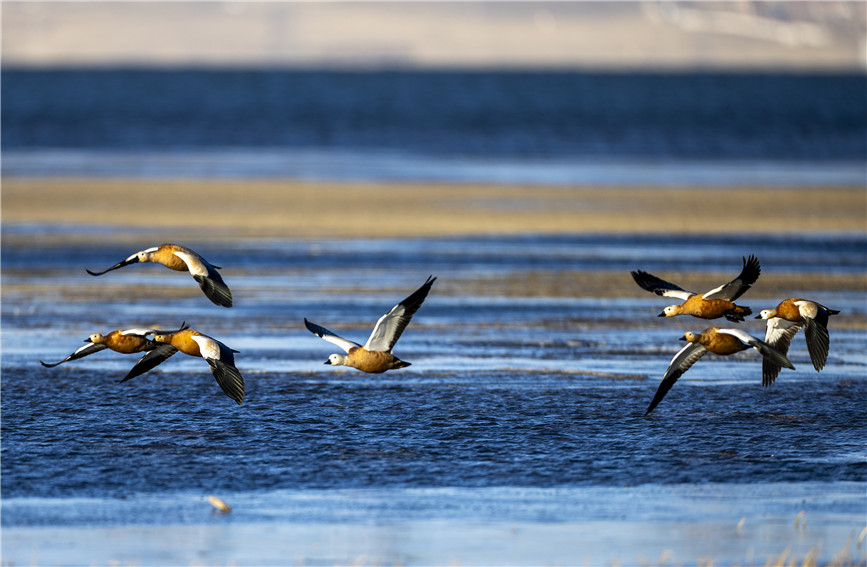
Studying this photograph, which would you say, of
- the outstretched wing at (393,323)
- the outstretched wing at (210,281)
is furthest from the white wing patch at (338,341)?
the outstretched wing at (210,281)

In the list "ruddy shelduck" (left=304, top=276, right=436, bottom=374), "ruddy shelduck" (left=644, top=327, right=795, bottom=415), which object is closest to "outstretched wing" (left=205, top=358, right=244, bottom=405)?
"ruddy shelduck" (left=304, top=276, right=436, bottom=374)

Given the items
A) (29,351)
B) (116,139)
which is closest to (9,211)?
(29,351)

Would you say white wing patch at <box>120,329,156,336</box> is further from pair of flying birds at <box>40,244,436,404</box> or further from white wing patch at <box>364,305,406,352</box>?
white wing patch at <box>364,305,406,352</box>

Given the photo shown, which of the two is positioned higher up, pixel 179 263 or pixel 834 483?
pixel 179 263

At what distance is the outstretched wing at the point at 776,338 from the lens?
12781 millimetres

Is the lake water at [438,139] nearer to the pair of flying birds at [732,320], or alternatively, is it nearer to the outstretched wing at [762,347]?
the pair of flying birds at [732,320]

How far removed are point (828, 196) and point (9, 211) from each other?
1774 cm

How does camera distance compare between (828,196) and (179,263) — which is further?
(828,196)

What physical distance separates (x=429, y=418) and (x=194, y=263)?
2.28 meters

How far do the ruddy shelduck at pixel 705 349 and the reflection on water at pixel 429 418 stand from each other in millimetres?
436

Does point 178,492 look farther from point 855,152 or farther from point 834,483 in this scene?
point 855,152

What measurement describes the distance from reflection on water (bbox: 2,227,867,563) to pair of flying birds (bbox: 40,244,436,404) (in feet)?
1.76

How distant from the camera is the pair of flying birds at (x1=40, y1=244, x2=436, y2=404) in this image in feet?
37.8

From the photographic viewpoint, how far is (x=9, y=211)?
29281 mm
